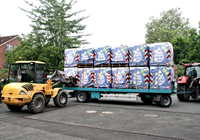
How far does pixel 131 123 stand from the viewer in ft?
23.4

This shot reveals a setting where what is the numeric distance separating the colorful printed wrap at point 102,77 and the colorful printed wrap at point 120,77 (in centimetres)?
38

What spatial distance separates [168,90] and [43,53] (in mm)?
17428

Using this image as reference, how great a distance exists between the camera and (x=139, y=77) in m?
11.2

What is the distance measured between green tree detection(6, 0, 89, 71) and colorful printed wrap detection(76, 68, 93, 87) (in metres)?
10.8

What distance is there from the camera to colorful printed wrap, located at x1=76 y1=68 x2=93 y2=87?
12711 millimetres

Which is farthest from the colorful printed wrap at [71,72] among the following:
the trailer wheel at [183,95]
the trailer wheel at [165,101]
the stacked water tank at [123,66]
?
the trailer wheel at [183,95]

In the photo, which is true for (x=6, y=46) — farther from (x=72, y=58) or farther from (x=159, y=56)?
(x=159, y=56)

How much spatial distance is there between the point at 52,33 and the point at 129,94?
16.8 m

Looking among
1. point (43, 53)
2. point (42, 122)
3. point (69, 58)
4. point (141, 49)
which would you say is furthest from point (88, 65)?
point (43, 53)

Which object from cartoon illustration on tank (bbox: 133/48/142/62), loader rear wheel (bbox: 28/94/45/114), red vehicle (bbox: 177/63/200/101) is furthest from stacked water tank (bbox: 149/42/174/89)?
loader rear wheel (bbox: 28/94/45/114)

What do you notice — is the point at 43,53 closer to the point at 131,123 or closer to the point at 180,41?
the point at 131,123

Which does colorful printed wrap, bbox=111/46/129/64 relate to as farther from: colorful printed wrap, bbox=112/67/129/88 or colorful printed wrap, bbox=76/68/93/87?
colorful printed wrap, bbox=76/68/93/87

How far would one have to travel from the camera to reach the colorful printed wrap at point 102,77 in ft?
39.5

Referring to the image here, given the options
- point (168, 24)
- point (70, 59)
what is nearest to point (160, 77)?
point (70, 59)
